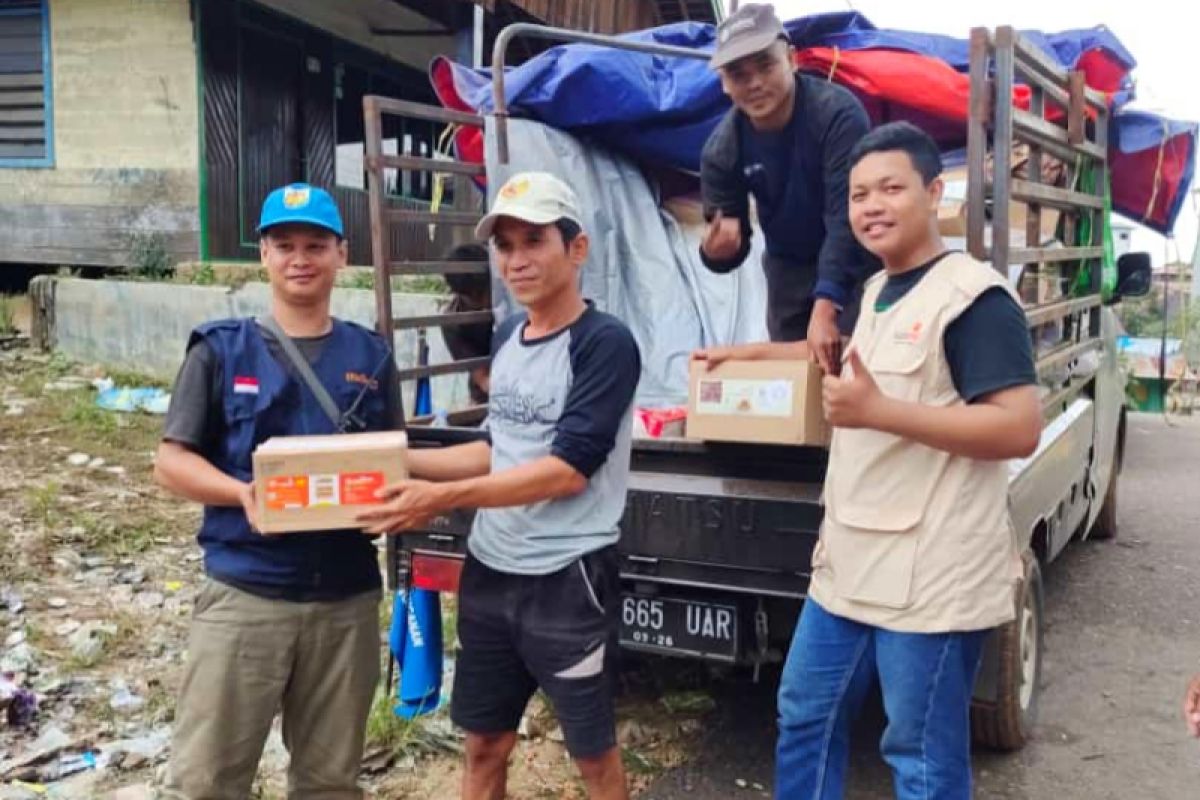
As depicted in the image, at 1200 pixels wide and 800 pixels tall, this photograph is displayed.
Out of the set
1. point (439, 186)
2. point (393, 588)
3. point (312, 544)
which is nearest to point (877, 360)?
point (312, 544)

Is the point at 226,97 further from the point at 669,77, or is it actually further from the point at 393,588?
the point at 393,588

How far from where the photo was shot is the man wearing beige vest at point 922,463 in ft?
7.13

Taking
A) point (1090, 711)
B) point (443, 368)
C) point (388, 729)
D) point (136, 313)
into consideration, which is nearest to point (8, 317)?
point (136, 313)

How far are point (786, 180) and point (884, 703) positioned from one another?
1780 mm

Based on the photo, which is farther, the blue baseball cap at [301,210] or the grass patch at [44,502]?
the grass patch at [44,502]

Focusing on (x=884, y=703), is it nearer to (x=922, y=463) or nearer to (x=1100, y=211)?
(x=922, y=463)

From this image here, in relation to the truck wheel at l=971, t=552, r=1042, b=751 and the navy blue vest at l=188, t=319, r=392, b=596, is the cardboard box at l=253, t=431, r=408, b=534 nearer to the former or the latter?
the navy blue vest at l=188, t=319, r=392, b=596

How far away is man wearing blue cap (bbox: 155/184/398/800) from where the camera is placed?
234 cm

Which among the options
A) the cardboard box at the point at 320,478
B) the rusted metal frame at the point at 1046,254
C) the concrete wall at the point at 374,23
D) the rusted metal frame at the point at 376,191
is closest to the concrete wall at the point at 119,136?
the concrete wall at the point at 374,23

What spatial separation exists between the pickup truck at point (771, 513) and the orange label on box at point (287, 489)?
4.06ft

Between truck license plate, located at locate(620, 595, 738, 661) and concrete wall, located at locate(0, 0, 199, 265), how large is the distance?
822 centimetres

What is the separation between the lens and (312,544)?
2383mm

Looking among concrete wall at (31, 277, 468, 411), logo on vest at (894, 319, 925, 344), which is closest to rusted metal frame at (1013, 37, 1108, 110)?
logo on vest at (894, 319, 925, 344)

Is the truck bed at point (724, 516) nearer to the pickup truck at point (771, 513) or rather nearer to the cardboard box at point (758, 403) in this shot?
the pickup truck at point (771, 513)
